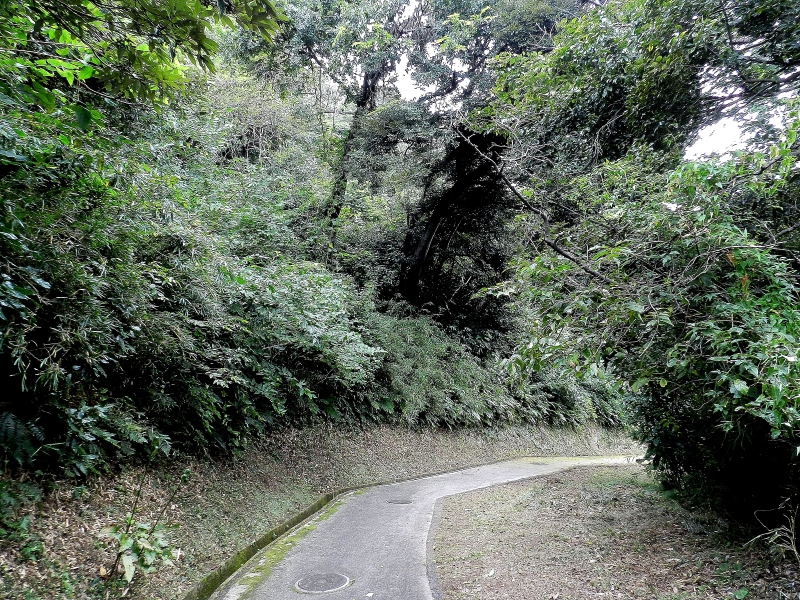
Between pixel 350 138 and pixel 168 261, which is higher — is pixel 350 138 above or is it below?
above

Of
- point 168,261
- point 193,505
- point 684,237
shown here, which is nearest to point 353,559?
point 193,505

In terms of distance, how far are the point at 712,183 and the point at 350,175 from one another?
40.6 feet

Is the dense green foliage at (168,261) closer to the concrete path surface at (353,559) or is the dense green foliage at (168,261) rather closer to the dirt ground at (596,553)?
the concrete path surface at (353,559)

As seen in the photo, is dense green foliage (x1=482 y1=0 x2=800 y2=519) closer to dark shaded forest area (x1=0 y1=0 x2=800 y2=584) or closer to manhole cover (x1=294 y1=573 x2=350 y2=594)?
dark shaded forest area (x1=0 y1=0 x2=800 y2=584)

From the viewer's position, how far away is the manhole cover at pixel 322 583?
195 inches

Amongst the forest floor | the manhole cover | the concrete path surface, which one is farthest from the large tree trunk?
the manhole cover

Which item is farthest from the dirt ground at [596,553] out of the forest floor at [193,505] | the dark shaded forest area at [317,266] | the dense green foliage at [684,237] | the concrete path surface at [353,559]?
the forest floor at [193,505]

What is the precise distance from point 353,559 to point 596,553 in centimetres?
312

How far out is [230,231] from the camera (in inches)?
357

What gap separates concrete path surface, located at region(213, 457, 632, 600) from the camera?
4926 mm

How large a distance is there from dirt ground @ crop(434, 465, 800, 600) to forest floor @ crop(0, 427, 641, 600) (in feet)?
8.94

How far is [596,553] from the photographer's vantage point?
587cm

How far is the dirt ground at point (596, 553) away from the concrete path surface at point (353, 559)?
1.25 ft

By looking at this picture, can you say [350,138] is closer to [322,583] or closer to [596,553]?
[322,583]
